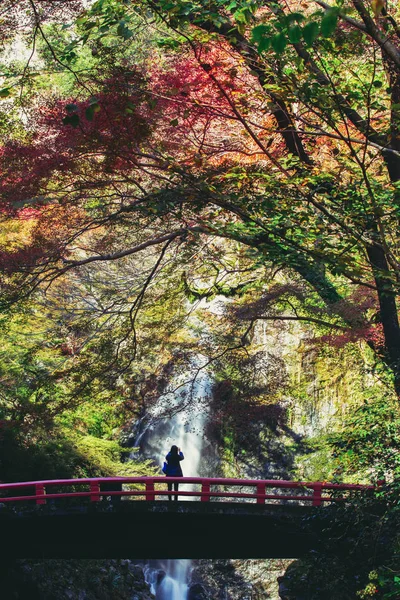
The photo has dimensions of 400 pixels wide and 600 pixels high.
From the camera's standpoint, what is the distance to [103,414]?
1723 cm

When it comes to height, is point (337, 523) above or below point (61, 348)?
below

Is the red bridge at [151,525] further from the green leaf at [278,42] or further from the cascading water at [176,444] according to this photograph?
Answer: the green leaf at [278,42]

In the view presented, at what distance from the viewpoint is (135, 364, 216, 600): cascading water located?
618 inches

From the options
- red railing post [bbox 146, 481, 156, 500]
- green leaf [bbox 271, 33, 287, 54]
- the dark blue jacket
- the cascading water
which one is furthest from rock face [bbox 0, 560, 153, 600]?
green leaf [bbox 271, 33, 287, 54]

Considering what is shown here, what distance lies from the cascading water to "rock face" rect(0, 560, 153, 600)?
22.3 inches

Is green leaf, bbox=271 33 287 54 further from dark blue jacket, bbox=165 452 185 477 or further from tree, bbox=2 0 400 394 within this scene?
dark blue jacket, bbox=165 452 185 477

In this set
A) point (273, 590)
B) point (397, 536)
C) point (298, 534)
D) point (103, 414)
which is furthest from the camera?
point (103, 414)

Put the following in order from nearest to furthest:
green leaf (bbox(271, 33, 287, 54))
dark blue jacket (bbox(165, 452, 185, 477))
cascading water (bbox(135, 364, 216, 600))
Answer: green leaf (bbox(271, 33, 287, 54))
dark blue jacket (bbox(165, 452, 185, 477))
cascading water (bbox(135, 364, 216, 600))

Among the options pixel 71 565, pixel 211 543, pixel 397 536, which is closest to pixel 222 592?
pixel 71 565

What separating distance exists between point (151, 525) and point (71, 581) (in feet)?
12.9

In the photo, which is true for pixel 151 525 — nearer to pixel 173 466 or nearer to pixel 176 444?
pixel 173 466

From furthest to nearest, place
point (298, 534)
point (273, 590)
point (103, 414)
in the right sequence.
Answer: point (103, 414), point (273, 590), point (298, 534)

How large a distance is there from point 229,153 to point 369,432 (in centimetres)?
473

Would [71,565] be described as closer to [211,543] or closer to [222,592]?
[222,592]
